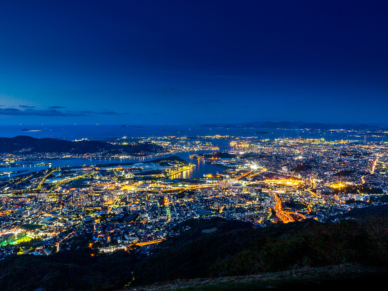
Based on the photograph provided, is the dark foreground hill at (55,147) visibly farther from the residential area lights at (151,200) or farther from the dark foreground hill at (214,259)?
the dark foreground hill at (214,259)

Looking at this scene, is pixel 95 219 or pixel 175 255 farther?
pixel 95 219

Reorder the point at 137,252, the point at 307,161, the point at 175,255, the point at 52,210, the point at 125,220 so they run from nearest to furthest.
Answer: the point at 175,255 → the point at 137,252 → the point at 125,220 → the point at 52,210 → the point at 307,161

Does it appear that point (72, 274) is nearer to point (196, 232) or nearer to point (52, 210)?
point (196, 232)

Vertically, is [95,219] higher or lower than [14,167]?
lower

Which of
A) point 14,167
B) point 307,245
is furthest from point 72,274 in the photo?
point 14,167

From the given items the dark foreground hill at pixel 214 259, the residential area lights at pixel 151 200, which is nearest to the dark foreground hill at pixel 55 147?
the residential area lights at pixel 151 200

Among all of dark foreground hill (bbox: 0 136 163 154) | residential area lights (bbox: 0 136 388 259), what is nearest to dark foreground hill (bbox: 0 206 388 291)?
residential area lights (bbox: 0 136 388 259)

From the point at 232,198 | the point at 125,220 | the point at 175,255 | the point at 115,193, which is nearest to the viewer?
the point at 175,255
